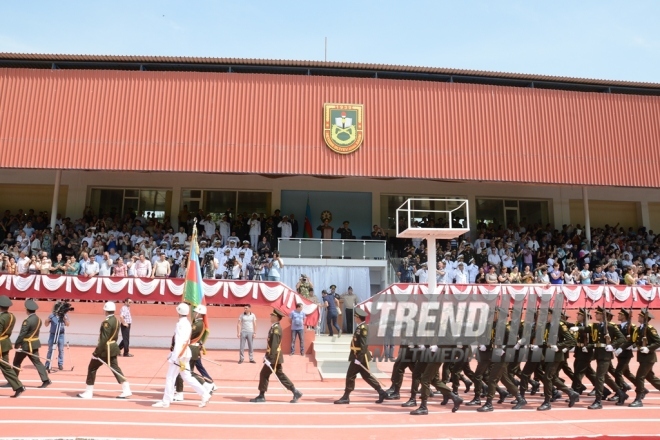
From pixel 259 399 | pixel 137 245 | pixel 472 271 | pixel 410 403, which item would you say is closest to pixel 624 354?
pixel 410 403

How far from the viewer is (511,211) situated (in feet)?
94.5

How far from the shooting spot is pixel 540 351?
10820 millimetres

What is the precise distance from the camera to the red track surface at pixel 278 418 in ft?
27.0

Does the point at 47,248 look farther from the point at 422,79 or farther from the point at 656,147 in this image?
the point at 656,147

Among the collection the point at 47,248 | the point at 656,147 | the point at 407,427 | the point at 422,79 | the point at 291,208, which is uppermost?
the point at 422,79

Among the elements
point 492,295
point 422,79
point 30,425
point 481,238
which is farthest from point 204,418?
point 422,79

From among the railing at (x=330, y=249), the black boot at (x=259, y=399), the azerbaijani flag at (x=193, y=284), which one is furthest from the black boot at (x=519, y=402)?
the railing at (x=330, y=249)

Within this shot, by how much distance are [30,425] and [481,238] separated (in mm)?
20381

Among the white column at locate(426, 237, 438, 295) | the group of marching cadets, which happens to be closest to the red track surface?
the group of marching cadets

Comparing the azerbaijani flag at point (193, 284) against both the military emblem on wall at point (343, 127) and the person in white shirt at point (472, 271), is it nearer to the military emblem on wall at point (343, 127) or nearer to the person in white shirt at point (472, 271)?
the person in white shirt at point (472, 271)

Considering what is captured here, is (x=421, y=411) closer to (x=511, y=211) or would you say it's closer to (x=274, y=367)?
(x=274, y=367)

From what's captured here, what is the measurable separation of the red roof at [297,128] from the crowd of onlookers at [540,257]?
9.33 feet

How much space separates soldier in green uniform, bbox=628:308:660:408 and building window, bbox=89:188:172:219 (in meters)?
21.9

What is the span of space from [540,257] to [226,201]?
1511 centimetres
